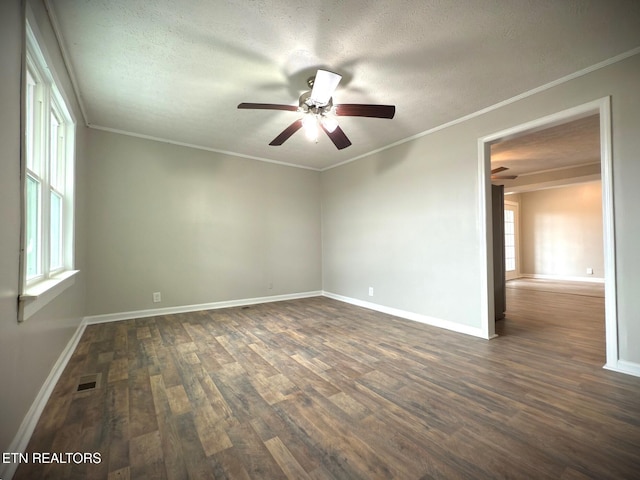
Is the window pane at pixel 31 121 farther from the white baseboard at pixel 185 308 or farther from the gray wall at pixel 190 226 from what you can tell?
the white baseboard at pixel 185 308

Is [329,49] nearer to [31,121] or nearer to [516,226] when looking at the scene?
[31,121]

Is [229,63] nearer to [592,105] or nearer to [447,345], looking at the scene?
[592,105]

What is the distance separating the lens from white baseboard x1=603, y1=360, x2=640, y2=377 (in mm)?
2088

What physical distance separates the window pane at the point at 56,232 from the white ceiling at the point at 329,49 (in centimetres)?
115

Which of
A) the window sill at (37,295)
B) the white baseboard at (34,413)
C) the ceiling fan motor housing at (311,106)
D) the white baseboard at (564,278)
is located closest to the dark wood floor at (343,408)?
the white baseboard at (34,413)

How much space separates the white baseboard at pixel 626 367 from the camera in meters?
2.09

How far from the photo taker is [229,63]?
7.20 ft

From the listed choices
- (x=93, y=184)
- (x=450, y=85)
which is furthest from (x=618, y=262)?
(x=93, y=184)

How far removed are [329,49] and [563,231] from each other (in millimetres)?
8580

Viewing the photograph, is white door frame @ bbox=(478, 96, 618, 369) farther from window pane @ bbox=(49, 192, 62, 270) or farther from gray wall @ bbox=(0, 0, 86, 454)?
window pane @ bbox=(49, 192, 62, 270)

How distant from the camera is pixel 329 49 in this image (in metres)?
2.01

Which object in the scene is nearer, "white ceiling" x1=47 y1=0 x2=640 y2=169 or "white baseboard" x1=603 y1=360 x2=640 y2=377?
"white ceiling" x1=47 y1=0 x2=640 y2=169

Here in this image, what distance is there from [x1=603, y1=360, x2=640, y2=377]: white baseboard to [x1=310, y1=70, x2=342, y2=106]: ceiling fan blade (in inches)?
126

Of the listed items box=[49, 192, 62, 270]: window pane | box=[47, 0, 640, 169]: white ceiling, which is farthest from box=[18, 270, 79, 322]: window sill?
box=[47, 0, 640, 169]: white ceiling
